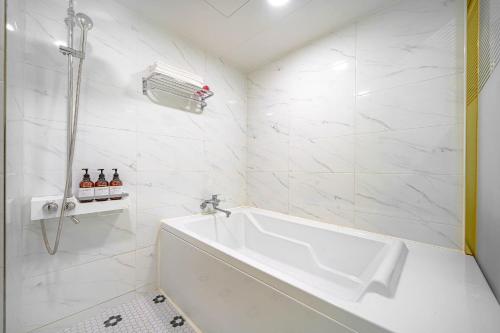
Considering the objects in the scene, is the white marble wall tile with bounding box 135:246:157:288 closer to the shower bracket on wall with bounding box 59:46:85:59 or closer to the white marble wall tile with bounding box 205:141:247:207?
the white marble wall tile with bounding box 205:141:247:207

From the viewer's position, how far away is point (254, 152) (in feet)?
6.87

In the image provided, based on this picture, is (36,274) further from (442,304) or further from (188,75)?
(442,304)

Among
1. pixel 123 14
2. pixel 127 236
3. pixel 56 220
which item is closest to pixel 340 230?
pixel 127 236

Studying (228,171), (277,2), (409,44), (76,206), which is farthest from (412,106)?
(76,206)

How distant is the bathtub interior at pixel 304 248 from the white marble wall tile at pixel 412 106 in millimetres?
768

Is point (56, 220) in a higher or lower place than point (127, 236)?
higher

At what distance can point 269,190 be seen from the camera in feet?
6.42

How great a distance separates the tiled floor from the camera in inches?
43.6

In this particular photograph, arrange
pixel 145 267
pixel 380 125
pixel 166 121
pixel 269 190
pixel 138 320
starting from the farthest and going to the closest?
pixel 269 190 → pixel 166 121 → pixel 145 267 → pixel 380 125 → pixel 138 320

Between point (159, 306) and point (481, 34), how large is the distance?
91.0 inches

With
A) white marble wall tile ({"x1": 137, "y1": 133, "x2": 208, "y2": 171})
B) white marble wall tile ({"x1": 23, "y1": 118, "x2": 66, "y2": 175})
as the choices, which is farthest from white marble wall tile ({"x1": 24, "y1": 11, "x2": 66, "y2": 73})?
white marble wall tile ({"x1": 137, "y1": 133, "x2": 208, "y2": 171})

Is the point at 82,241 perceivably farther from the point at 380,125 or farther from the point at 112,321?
the point at 380,125

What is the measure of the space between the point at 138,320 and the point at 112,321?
15cm

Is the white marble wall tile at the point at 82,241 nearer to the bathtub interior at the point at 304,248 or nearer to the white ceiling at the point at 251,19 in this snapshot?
the bathtub interior at the point at 304,248
